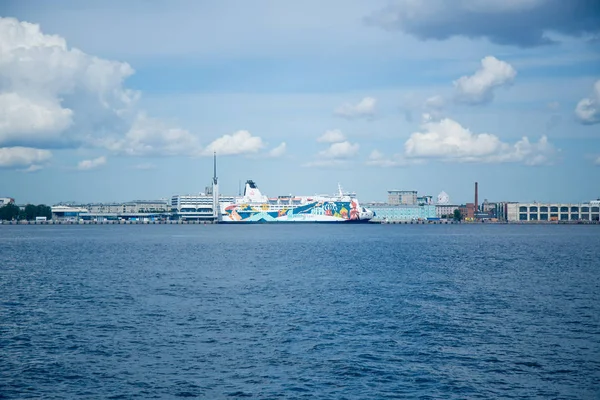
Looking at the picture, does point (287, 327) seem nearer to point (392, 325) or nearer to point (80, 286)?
point (392, 325)

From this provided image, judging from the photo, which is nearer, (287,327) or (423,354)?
(423,354)

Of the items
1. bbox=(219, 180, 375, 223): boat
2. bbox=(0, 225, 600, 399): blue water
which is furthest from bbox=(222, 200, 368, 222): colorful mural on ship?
bbox=(0, 225, 600, 399): blue water

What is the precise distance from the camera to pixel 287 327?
23.0 m

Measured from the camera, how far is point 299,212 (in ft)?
538

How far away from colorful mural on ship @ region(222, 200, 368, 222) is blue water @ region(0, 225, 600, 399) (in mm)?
119452

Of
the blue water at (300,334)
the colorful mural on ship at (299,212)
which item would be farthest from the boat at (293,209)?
the blue water at (300,334)

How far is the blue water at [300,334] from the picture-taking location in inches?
645

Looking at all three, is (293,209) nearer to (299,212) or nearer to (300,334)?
(299,212)

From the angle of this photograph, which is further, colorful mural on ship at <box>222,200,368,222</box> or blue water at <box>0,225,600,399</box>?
colorful mural on ship at <box>222,200,368,222</box>

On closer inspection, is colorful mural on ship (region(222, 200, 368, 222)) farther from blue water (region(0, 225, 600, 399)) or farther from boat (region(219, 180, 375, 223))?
blue water (region(0, 225, 600, 399))

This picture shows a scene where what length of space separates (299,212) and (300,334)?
142 metres

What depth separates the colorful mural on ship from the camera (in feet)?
529

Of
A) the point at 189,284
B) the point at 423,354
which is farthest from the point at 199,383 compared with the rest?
the point at 189,284

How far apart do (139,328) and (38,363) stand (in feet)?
16.3
